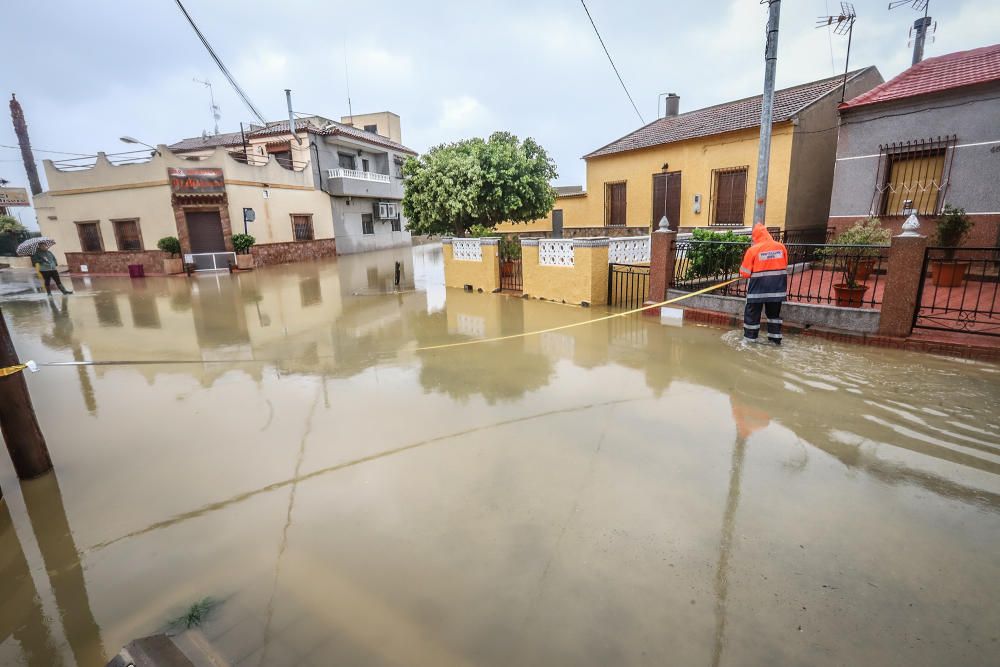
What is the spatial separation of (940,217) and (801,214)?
3.94 m

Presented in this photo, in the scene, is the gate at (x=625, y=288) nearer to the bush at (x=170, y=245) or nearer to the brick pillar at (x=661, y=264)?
the brick pillar at (x=661, y=264)

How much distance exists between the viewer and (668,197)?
610 inches

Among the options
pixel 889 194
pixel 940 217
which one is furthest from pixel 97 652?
pixel 889 194

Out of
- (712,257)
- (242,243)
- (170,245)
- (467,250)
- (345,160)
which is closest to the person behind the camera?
(712,257)

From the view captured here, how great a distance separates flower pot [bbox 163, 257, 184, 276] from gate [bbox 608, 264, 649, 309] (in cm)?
1708

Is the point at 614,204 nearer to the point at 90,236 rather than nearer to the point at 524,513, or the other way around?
the point at 524,513

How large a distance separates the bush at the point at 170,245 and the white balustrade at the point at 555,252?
50.4ft

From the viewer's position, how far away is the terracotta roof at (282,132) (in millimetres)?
24094

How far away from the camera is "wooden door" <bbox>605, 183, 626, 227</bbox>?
17.0m

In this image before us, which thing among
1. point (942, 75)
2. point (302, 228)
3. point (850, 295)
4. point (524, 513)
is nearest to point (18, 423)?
point (524, 513)

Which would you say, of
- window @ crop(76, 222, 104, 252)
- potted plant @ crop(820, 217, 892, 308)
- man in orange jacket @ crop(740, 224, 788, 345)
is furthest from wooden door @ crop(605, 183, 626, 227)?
window @ crop(76, 222, 104, 252)

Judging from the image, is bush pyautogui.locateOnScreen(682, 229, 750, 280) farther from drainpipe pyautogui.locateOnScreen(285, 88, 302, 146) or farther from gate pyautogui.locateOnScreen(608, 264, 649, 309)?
drainpipe pyautogui.locateOnScreen(285, 88, 302, 146)

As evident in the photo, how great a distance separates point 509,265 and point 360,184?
17.6 metres

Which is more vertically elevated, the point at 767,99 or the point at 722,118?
the point at 722,118
